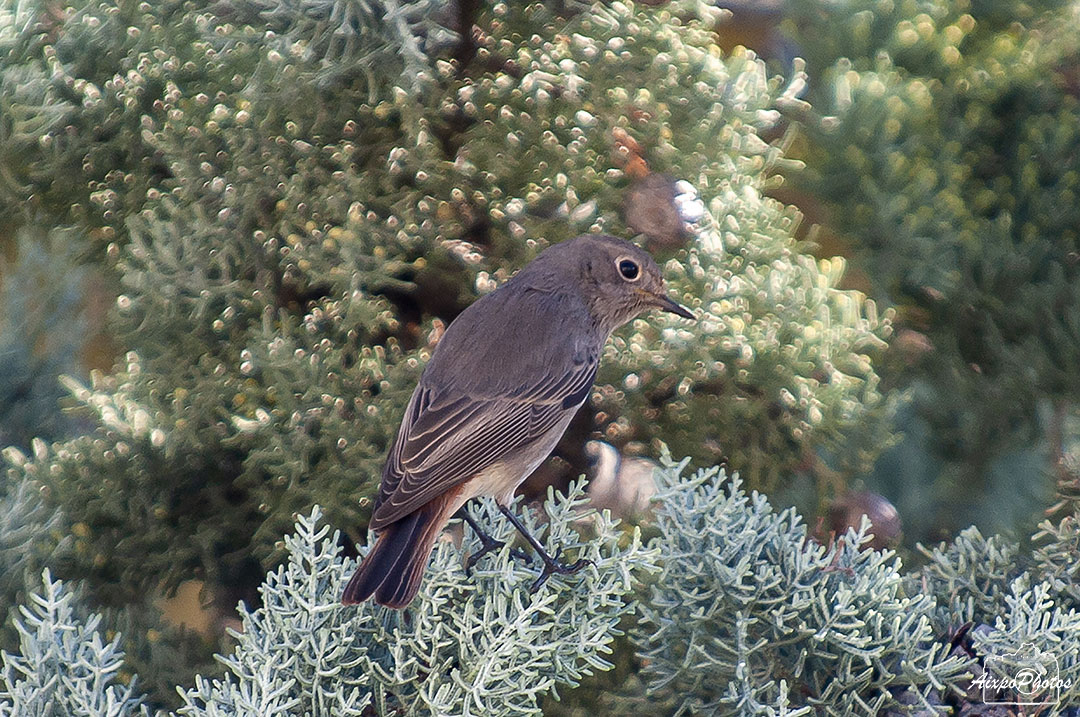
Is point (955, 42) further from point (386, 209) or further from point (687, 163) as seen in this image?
point (386, 209)

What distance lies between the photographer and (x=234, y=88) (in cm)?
101

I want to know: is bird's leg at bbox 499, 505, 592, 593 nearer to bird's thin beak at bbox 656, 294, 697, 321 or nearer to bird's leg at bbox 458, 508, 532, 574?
bird's leg at bbox 458, 508, 532, 574

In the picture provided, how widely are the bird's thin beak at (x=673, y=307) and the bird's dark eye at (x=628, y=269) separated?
0.03 meters

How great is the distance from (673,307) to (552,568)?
0.87 feet

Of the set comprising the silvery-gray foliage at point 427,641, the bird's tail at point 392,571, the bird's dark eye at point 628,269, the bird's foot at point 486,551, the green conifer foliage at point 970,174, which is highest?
the green conifer foliage at point 970,174

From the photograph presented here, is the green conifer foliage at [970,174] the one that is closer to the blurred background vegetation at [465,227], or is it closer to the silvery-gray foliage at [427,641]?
the blurred background vegetation at [465,227]

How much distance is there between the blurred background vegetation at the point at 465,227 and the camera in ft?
3.17

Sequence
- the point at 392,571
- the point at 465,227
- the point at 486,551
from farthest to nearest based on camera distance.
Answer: the point at 465,227
the point at 486,551
the point at 392,571

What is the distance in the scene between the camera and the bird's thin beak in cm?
96

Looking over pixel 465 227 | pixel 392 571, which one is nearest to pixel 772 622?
pixel 392 571

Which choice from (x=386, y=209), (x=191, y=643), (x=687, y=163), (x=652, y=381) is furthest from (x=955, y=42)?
(x=191, y=643)

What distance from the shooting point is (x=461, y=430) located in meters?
0.95

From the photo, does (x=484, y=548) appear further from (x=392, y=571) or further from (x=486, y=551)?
(x=392, y=571)

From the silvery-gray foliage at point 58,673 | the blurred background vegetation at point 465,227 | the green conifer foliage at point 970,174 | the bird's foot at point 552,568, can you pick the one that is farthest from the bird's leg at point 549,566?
the green conifer foliage at point 970,174
